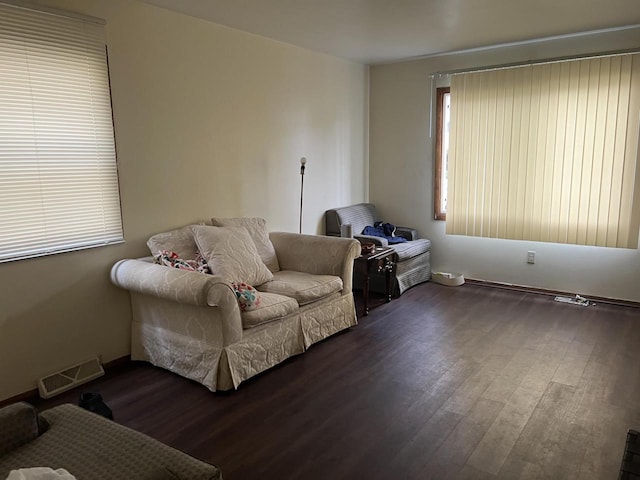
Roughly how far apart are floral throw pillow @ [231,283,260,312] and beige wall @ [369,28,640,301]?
3.01 meters

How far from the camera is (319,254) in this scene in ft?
12.7

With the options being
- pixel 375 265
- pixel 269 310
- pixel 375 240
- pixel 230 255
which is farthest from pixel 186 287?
pixel 375 240

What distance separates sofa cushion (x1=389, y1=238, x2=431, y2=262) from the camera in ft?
15.4

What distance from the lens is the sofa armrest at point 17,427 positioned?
1491 mm

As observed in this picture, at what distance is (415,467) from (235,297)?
1331 millimetres

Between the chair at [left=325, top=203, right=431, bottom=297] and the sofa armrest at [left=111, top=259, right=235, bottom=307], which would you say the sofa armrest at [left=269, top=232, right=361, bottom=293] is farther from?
the sofa armrest at [left=111, top=259, right=235, bottom=307]

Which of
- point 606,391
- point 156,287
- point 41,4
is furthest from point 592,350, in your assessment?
point 41,4

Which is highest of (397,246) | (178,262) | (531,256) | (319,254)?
(178,262)

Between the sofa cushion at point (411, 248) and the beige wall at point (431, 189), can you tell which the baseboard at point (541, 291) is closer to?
the beige wall at point (431, 189)

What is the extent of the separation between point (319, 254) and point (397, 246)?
1.27 m

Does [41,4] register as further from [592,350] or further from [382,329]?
[592,350]

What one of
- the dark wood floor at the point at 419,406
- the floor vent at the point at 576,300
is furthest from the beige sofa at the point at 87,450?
the floor vent at the point at 576,300

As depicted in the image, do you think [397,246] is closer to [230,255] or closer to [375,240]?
[375,240]

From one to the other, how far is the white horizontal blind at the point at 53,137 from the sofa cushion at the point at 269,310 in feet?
3.58
